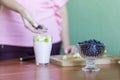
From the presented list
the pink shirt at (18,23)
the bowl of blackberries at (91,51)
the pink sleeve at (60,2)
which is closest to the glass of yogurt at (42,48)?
the bowl of blackberries at (91,51)

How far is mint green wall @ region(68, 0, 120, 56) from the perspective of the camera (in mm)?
1639

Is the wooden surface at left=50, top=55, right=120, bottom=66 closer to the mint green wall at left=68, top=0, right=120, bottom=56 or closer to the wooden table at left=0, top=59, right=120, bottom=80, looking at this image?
the wooden table at left=0, top=59, right=120, bottom=80

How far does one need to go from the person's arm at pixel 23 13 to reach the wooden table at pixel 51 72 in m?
0.17

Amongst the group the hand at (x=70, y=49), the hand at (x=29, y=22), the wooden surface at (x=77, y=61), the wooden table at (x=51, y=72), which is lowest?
the wooden table at (x=51, y=72)

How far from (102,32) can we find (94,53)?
67 cm

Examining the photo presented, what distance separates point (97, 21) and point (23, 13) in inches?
23.4

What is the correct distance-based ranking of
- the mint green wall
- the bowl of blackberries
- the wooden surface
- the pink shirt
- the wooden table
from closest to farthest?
1. the wooden table
2. the bowl of blackberries
3. the wooden surface
4. the pink shirt
5. the mint green wall

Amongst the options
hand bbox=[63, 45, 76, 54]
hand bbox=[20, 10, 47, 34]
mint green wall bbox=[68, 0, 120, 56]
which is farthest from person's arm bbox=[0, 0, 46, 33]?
mint green wall bbox=[68, 0, 120, 56]

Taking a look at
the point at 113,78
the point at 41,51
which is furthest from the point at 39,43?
the point at 113,78

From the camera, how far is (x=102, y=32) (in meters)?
1.73

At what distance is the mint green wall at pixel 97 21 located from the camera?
1639mm

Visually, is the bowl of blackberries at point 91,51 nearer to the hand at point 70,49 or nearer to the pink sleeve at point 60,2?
the hand at point 70,49

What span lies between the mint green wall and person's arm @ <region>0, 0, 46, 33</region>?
1.67ft

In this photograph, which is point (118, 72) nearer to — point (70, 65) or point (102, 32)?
point (70, 65)
